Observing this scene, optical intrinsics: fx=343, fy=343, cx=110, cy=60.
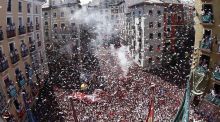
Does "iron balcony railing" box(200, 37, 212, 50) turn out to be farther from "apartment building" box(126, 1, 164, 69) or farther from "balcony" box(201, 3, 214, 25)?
"apartment building" box(126, 1, 164, 69)

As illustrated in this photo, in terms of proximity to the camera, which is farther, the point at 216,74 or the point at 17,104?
the point at 17,104

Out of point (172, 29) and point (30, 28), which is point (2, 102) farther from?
point (172, 29)

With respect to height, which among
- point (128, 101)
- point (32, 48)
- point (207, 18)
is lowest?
point (128, 101)

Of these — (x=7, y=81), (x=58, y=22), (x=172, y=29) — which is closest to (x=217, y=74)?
(x=7, y=81)

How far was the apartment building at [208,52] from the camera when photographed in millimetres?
24141

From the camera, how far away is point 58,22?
60.2 m

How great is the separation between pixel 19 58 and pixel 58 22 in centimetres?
3235

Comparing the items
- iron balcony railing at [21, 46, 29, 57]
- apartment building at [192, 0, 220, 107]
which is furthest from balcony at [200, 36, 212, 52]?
iron balcony railing at [21, 46, 29, 57]

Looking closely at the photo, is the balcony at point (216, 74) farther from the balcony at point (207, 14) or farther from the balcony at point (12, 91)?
the balcony at point (12, 91)

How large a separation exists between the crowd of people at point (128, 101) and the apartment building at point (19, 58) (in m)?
3.27

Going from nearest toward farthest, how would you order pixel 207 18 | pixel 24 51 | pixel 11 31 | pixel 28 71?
1. pixel 207 18
2. pixel 11 31
3. pixel 24 51
4. pixel 28 71

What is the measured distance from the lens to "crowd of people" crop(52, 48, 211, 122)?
2535 cm

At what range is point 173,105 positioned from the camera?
2786cm

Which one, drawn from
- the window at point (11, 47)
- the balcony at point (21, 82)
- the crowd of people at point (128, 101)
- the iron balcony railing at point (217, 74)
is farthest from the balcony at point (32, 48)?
the iron balcony railing at point (217, 74)
